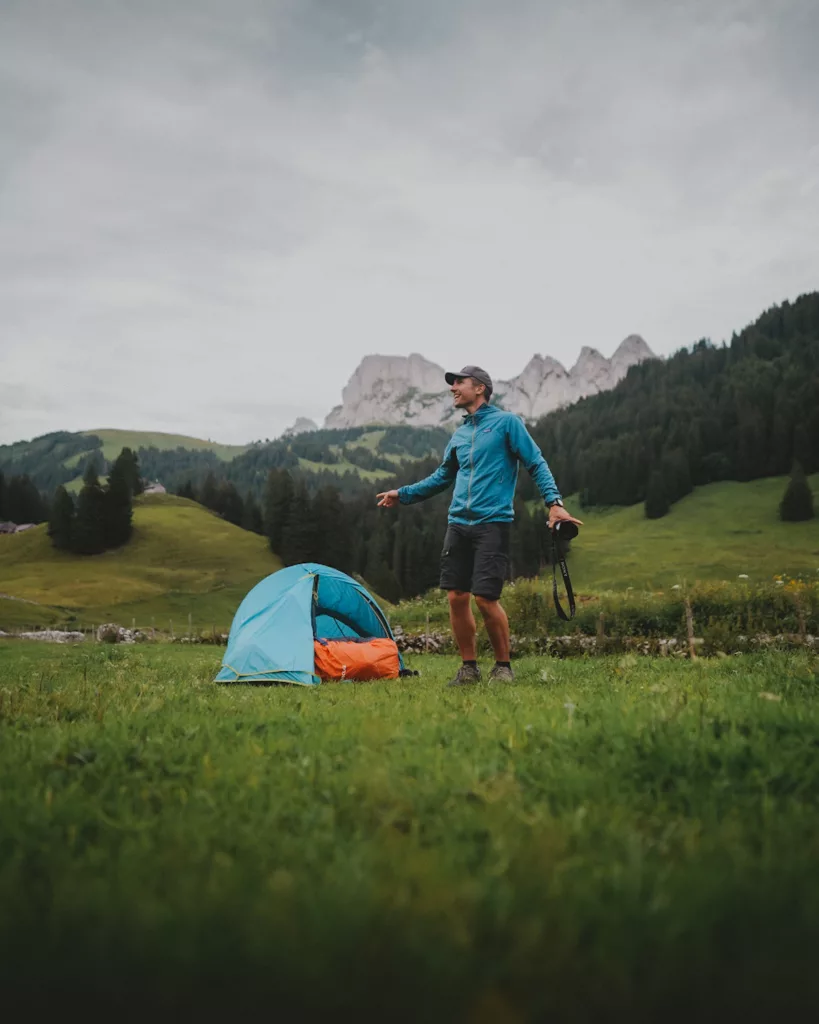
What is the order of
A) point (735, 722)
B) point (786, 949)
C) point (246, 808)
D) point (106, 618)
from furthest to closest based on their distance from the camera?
point (106, 618) < point (735, 722) < point (246, 808) < point (786, 949)

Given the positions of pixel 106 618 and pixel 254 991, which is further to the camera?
pixel 106 618

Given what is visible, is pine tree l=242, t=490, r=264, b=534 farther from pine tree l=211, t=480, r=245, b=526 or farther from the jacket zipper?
the jacket zipper

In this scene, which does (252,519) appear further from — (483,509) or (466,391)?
(483,509)

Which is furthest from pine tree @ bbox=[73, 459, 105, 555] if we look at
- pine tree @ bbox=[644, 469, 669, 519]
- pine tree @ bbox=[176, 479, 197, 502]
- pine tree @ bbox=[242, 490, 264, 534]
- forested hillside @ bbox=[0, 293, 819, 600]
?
pine tree @ bbox=[644, 469, 669, 519]

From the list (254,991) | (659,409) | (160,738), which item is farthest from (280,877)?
(659,409)

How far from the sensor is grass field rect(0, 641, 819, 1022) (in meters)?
1.51

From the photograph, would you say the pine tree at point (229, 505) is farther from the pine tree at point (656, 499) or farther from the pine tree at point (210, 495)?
the pine tree at point (656, 499)

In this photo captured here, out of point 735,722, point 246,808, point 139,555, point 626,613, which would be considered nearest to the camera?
point 246,808

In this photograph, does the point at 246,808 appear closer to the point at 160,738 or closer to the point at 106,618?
the point at 160,738

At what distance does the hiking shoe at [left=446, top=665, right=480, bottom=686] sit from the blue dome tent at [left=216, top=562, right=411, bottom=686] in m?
2.41

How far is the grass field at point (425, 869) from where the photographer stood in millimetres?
1508

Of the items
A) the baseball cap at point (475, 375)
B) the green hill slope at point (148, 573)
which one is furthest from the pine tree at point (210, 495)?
the baseball cap at point (475, 375)

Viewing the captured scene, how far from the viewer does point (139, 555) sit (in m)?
95.2

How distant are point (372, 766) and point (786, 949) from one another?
6.46ft
